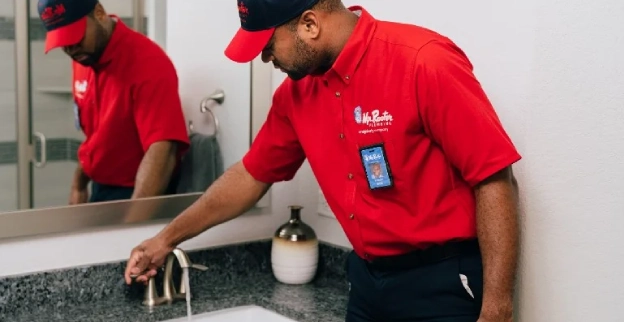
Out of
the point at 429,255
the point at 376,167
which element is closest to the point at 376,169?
the point at 376,167

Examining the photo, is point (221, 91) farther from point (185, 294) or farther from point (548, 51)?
point (548, 51)

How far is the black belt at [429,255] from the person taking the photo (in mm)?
1429

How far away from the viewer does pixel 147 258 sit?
1699mm

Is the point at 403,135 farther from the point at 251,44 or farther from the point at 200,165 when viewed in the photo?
the point at 200,165

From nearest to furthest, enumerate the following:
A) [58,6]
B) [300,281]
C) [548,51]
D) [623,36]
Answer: [623,36] → [548,51] → [58,6] → [300,281]

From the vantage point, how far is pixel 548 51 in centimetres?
145

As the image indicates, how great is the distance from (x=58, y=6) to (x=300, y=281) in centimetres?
90

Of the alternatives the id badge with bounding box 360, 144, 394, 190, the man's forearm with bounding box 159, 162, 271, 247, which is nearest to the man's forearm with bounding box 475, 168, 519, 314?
the id badge with bounding box 360, 144, 394, 190

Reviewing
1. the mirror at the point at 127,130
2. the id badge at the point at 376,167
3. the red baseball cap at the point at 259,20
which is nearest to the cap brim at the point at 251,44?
the red baseball cap at the point at 259,20

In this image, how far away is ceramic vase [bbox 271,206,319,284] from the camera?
202 centimetres

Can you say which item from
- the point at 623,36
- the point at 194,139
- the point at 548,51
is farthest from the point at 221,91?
the point at 623,36

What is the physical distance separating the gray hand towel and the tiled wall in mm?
274

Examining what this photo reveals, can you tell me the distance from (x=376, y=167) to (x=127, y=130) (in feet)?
2.67

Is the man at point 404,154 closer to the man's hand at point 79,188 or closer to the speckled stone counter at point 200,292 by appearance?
the speckled stone counter at point 200,292
